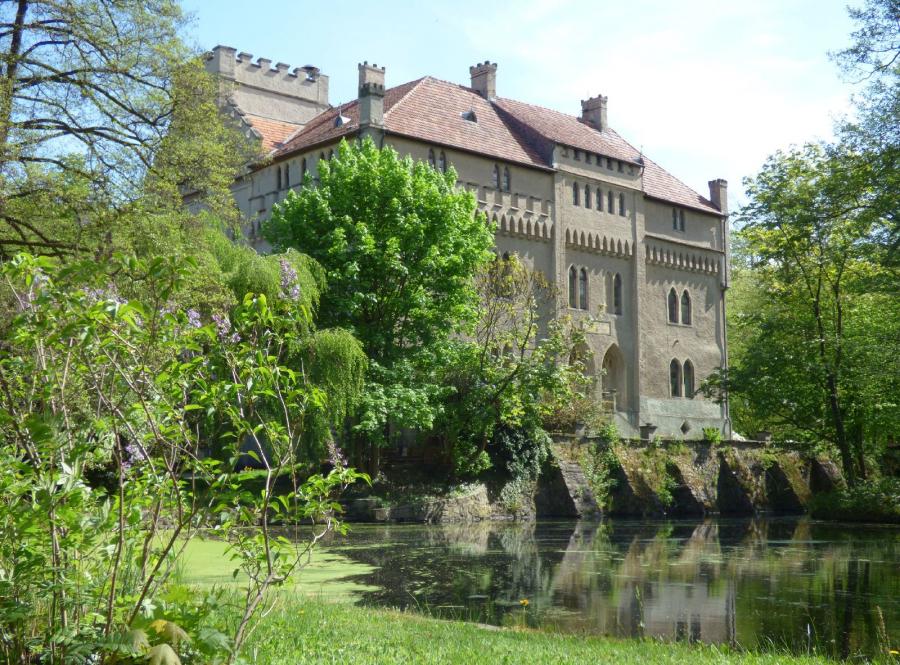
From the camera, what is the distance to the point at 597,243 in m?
46.9

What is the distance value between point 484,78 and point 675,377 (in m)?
17.8

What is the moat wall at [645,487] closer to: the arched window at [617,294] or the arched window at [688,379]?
the arched window at [688,379]

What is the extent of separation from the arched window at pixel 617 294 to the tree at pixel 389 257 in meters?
16.5

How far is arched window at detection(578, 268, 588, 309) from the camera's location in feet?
152

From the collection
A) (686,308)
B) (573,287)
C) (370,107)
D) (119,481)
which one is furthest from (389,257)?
(686,308)

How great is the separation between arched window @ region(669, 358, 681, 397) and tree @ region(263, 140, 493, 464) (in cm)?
2066

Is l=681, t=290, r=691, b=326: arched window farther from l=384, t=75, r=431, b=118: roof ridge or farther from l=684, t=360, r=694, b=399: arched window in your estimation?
l=384, t=75, r=431, b=118: roof ridge

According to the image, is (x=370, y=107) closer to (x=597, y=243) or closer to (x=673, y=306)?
(x=597, y=243)

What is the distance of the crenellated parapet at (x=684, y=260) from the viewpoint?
50.4 metres

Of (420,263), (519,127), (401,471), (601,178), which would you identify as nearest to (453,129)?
(519,127)

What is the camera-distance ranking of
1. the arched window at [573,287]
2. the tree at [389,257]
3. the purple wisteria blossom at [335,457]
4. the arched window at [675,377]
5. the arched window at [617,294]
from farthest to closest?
the arched window at [675,377] < the arched window at [617,294] < the arched window at [573,287] < the tree at [389,257] < the purple wisteria blossom at [335,457]

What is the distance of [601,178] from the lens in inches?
1865

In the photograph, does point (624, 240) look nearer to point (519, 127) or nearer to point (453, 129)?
point (519, 127)

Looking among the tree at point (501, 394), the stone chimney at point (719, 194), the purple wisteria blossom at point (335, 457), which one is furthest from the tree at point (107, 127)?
the stone chimney at point (719, 194)
